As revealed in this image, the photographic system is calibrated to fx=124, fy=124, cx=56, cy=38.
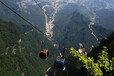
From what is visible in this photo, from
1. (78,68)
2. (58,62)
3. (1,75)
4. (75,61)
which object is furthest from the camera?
(1,75)

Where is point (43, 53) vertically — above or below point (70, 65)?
above

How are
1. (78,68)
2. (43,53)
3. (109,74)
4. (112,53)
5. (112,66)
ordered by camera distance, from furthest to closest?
(78,68)
(112,53)
(43,53)
(112,66)
(109,74)

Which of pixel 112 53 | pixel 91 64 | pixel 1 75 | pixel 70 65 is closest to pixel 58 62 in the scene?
pixel 91 64

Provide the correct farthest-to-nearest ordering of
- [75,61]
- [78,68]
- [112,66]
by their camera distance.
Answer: [75,61] → [78,68] → [112,66]

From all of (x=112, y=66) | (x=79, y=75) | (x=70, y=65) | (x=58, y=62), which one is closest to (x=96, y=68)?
(x=112, y=66)

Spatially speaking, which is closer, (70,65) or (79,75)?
(79,75)

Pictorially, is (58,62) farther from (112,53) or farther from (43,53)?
(112,53)

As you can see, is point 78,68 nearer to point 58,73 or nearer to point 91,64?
point 58,73

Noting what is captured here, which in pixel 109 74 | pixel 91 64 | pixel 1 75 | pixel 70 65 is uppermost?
pixel 91 64

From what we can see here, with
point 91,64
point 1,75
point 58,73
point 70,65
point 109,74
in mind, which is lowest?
point 1,75
